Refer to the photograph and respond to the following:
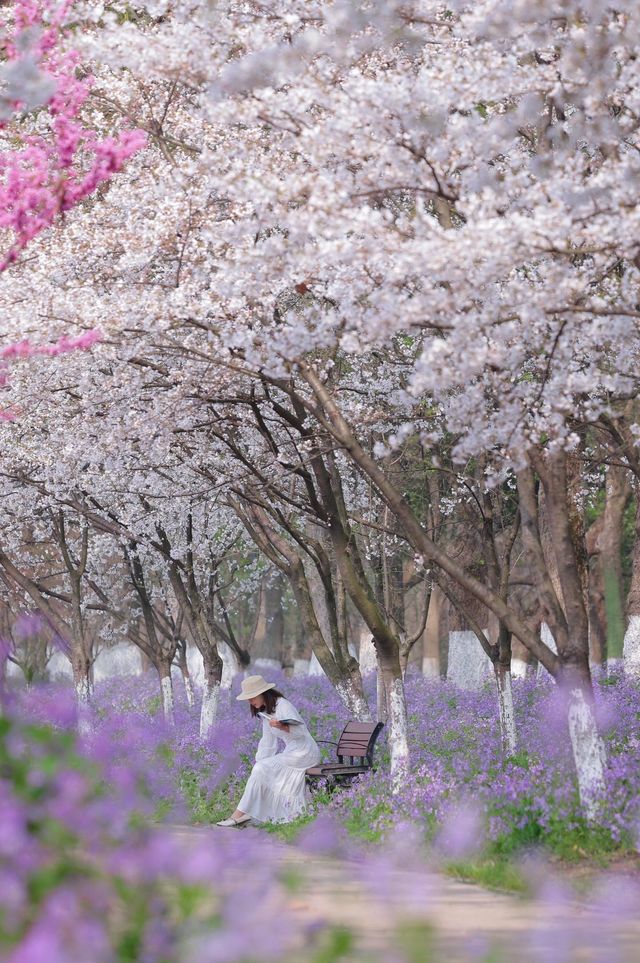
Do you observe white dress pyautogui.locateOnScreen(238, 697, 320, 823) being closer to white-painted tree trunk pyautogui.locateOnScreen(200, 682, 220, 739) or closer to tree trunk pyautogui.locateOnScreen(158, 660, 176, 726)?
white-painted tree trunk pyautogui.locateOnScreen(200, 682, 220, 739)

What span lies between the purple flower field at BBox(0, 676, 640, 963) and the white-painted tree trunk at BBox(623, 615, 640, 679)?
1.51 m

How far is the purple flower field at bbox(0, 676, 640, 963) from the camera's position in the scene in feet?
15.0

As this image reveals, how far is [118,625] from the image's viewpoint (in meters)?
40.5

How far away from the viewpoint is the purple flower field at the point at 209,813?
4586 millimetres

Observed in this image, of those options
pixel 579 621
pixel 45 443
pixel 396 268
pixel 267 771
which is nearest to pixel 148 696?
pixel 45 443

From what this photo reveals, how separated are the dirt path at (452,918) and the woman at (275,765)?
13.3 ft

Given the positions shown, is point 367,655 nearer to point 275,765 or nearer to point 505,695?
point 505,695

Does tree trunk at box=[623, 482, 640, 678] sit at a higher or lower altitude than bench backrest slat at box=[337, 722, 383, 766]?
higher

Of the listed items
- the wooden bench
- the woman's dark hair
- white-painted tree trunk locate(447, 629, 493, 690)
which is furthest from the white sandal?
white-painted tree trunk locate(447, 629, 493, 690)

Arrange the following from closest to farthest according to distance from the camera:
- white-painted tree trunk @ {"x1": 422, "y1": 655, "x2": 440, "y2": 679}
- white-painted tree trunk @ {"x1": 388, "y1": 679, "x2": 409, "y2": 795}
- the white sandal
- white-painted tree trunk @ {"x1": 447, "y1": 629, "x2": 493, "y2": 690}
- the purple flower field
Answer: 1. the purple flower field
2. white-painted tree trunk @ {"x1": 388, "y1": 679, "x2": 409, "y2": 795}
3. the white sandal
4. white-painted tree trunk @ {"x1": 447, "y1": 629, "x2": 493, "y2": 690}
5. white-painted tree trunk @ {"x1": 422, "y1": 655, "x2": 440, "y2": 679}

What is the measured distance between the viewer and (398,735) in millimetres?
13703

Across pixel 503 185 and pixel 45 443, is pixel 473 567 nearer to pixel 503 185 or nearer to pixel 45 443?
pixel 45 443

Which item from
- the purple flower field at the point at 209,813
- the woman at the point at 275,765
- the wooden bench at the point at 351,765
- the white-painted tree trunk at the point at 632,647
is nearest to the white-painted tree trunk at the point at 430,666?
the purple flower field at the point at 209,813

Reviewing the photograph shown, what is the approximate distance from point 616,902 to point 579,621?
3203 mm
